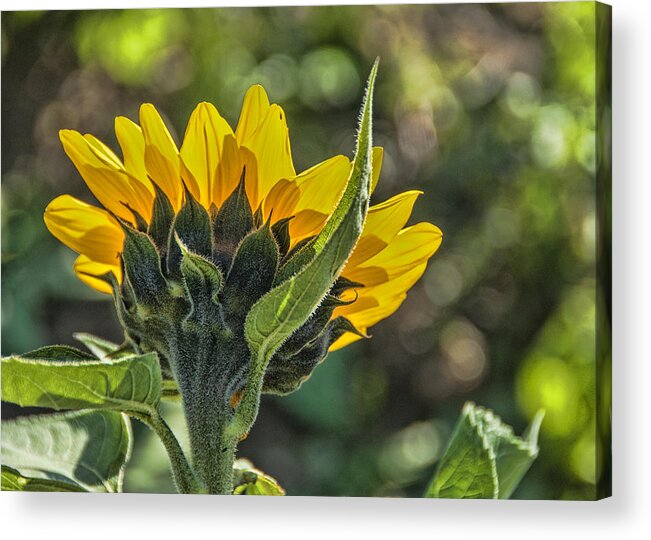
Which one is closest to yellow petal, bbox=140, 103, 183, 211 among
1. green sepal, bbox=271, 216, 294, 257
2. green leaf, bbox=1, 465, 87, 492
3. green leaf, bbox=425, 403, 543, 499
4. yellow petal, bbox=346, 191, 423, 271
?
green sepal, bbox=271, 216, 294, 257

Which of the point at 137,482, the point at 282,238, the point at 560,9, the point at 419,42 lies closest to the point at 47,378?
the point at 282,238

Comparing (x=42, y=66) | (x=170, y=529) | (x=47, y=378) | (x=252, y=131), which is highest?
(x=42, y=66)

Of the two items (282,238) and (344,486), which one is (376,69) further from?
(344,486)

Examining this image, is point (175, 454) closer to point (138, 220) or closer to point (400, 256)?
point (138, 220)

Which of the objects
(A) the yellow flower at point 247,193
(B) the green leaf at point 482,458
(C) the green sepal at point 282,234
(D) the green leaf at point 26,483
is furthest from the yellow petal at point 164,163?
(B) the green leaf at point 482,458

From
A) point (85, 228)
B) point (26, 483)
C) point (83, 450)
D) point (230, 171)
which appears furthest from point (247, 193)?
point (26, 483)
